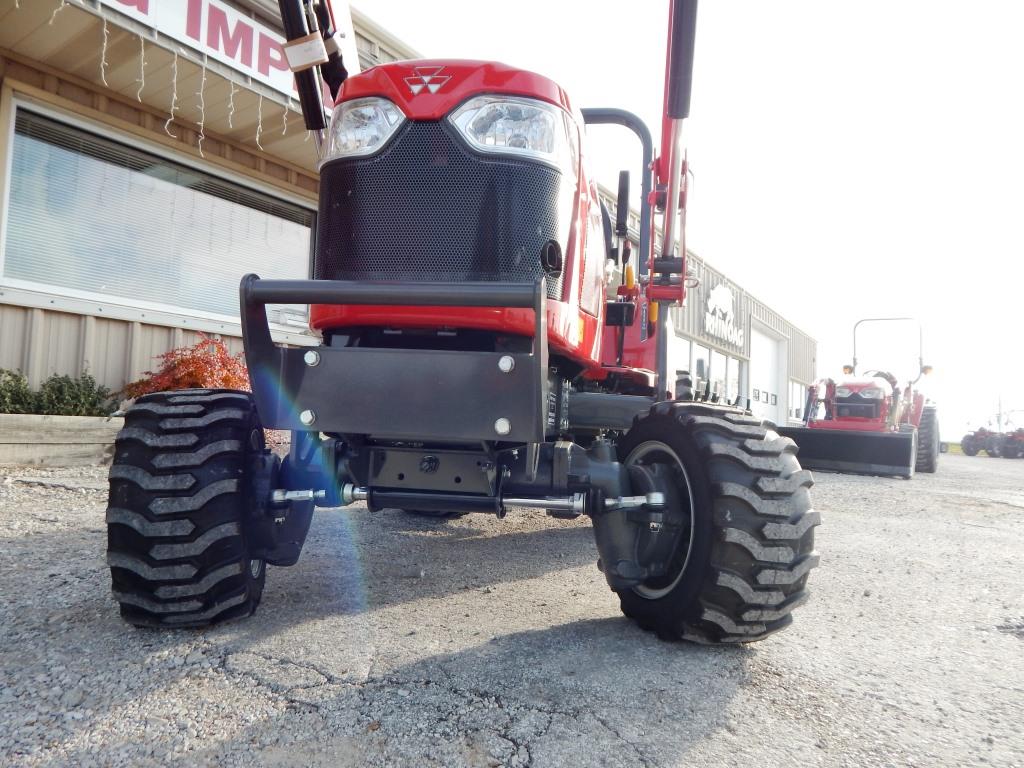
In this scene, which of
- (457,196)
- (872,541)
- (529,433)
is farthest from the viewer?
(872,541)

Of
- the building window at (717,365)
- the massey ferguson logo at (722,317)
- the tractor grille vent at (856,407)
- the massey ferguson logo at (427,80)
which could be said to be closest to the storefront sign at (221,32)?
the massey ferguson logo at (427,80)

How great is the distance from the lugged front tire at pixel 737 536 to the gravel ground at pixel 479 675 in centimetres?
14

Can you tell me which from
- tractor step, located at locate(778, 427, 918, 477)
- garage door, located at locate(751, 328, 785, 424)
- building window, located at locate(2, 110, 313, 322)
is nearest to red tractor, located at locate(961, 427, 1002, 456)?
garage door, located at locate(751, 328, 785, 424)

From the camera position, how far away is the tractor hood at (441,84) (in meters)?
2.35

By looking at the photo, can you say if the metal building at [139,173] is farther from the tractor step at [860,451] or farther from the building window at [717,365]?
the building window at [717,365]

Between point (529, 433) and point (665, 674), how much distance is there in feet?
2.70

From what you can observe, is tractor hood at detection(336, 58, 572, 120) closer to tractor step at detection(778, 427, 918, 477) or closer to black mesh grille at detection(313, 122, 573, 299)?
black mesh grille at detection(313, 122, 573, 299)

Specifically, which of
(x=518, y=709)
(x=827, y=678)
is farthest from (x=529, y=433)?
(x=827, y=678)

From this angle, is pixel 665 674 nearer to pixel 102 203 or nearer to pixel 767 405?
pixel 102 203

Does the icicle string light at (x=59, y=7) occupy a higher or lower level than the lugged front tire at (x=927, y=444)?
higher

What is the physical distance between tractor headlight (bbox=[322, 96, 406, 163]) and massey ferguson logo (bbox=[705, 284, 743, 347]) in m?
17.9

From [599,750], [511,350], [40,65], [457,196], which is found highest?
[40,65]

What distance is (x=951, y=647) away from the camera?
2648 mm

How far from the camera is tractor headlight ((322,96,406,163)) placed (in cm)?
240
